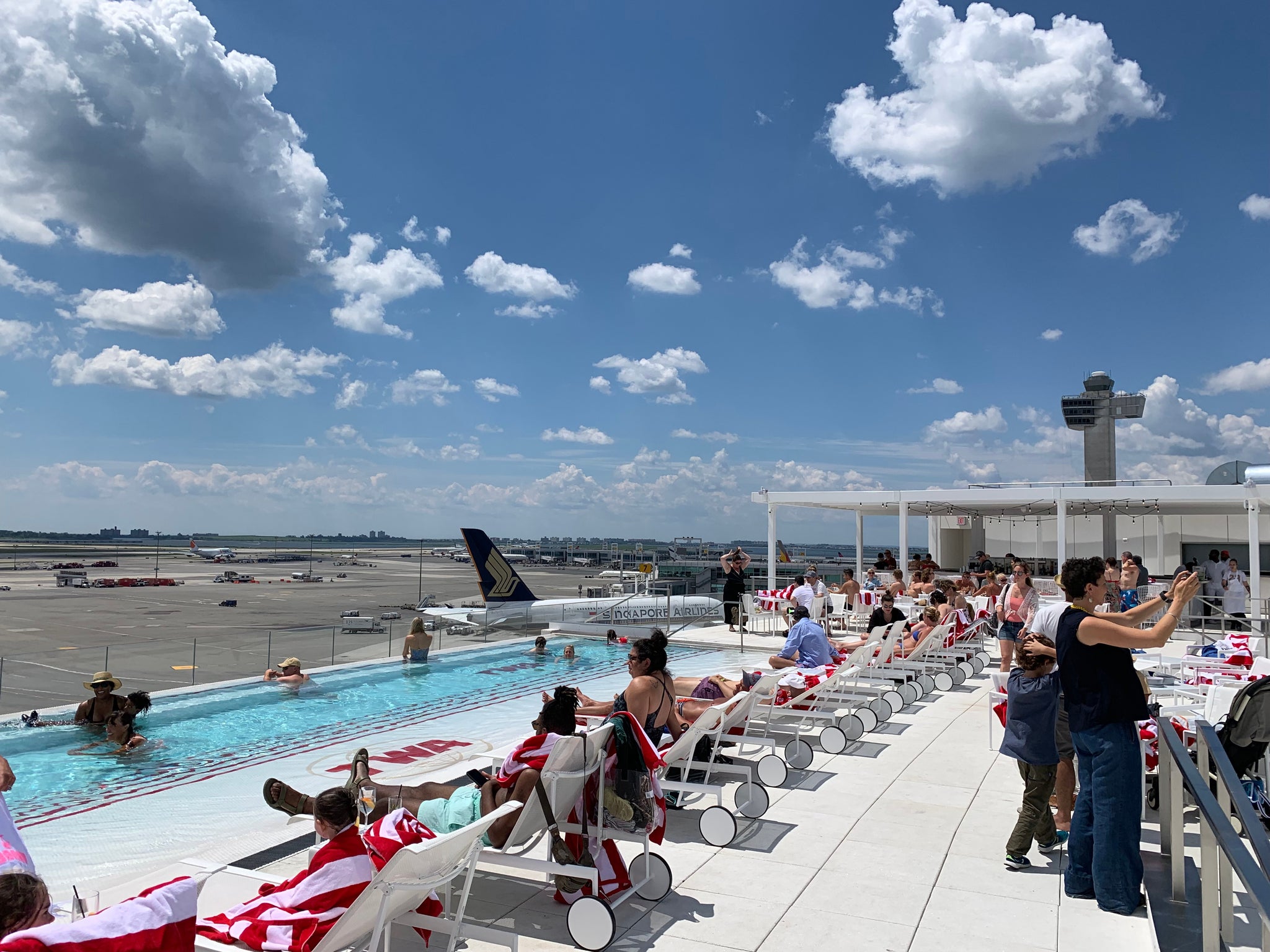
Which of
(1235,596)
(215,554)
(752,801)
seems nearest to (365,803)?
(752,801)

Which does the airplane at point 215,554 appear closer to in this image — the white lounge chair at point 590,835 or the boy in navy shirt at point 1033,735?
the white lounge chair at point 590,835

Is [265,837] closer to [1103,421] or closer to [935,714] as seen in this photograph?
[935,714]

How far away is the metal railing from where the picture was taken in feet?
6.30

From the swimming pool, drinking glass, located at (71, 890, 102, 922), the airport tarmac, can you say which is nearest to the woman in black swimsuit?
the swimming pool

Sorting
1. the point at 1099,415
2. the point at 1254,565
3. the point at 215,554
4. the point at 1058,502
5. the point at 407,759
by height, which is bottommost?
the point at 215,554

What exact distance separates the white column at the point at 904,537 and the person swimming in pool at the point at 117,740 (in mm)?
17080

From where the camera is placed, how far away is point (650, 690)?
5453 mm

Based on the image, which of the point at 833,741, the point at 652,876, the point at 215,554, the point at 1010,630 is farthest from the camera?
the point at 215,554

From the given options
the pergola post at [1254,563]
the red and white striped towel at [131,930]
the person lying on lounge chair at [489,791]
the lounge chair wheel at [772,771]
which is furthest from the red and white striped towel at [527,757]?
the pergola post at [1254,563]

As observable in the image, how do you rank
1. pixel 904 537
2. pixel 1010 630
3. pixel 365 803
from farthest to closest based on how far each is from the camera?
pixel 904 537 → pixel 1010 630 → pixel 365 803

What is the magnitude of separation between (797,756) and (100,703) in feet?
24.4

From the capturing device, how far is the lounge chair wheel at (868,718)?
26.1 ft

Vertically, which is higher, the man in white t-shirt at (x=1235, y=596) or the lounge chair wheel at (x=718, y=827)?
the man in white t-shirt at (x=1235, y=596)

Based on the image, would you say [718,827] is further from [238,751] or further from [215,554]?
[215,554]
